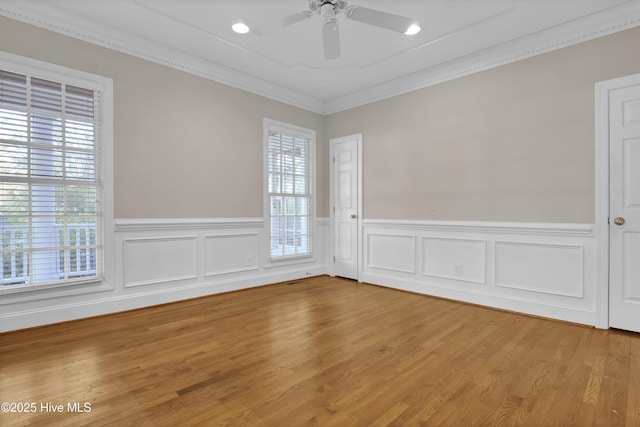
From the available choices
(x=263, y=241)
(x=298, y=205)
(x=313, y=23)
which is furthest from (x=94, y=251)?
(x=313, y=23)

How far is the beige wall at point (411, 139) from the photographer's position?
312 cm

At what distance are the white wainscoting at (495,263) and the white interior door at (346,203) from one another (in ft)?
1.20

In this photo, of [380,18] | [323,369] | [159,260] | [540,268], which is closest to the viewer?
[323,369]

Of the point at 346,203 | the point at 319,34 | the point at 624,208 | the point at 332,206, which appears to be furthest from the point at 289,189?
the point at 624,208

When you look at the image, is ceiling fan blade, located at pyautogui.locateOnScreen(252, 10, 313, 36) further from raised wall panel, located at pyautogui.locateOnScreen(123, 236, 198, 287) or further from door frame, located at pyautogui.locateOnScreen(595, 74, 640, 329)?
door frame, located at pyautogui.locateOnScreen(595, 74, 640, 329)

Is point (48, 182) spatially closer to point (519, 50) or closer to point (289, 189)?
point (289, 189)

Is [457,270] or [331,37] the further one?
[457,270]

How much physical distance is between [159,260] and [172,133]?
4.75 ft

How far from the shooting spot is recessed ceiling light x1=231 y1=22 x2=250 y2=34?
3.09 metres

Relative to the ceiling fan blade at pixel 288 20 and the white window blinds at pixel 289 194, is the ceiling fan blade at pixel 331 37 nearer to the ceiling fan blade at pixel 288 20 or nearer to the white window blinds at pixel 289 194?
the ceiling fan blade at pixel 288 20

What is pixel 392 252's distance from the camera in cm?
459

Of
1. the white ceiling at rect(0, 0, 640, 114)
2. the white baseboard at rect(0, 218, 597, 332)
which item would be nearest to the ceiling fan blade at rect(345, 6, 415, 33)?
the white ceiling at rect(0, 0, 640, 114)

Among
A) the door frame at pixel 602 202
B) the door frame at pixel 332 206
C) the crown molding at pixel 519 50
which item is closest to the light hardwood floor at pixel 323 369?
the door frame at pixel 602 202

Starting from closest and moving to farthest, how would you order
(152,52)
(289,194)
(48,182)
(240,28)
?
(48,182) < (240,28) < (152,52) < (289,194)
